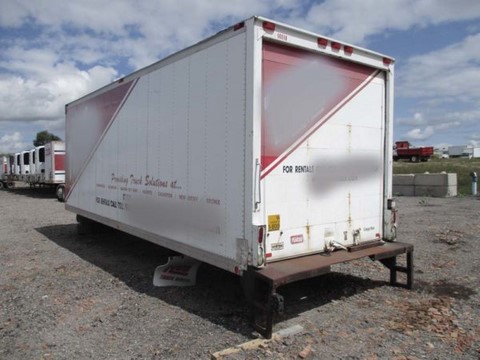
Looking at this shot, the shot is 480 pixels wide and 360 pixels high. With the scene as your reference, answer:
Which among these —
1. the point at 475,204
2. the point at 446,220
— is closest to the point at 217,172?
the point at 446,220

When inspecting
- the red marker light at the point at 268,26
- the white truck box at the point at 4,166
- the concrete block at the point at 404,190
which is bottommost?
the concrete block at the point at 404,190

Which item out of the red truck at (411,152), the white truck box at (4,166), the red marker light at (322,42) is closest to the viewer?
the red marker light at (322,42)

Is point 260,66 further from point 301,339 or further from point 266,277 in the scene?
point 301,339

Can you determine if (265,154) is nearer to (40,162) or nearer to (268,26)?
(268,26)

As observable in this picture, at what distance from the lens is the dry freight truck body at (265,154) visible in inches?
177

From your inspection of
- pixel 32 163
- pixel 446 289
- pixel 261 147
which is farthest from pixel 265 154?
pixel 32 163

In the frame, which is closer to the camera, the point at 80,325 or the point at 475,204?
the point at 80,325

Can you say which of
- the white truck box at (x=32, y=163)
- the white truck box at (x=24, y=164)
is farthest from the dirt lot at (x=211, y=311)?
the white truck box at (x=24, y=164)

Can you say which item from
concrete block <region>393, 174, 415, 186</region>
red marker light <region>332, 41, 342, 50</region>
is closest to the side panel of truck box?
red marker light <region>332, 41, 342, 50</region>

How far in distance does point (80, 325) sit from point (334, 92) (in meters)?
3.85

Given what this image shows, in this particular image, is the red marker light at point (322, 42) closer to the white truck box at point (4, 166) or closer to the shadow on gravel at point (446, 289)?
the shadow on gravel at point (446, 289)

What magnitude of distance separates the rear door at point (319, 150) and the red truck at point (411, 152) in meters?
53.3

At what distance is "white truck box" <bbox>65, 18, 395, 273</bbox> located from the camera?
4512 millimetres

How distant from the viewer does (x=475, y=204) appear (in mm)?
14875
